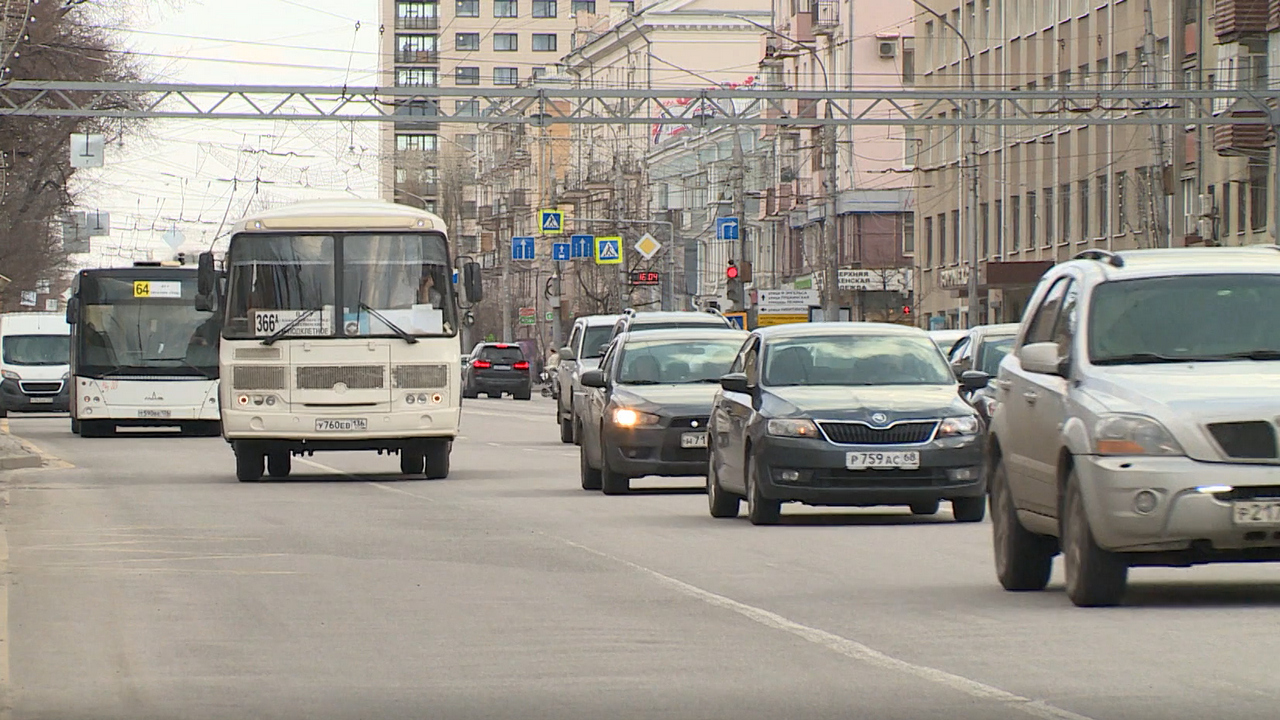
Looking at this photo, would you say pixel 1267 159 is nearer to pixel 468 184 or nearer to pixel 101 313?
pixel 101 313

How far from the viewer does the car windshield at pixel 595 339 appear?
134ft

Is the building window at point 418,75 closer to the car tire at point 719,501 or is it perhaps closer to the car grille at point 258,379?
the car grille at point 258,379

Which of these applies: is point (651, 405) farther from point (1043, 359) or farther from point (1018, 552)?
point (1043, 359)

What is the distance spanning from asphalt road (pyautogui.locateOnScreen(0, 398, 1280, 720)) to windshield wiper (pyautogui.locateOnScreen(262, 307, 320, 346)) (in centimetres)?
642

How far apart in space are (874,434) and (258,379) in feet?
35.4

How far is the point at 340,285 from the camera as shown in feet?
95.2

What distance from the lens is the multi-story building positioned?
9362cm

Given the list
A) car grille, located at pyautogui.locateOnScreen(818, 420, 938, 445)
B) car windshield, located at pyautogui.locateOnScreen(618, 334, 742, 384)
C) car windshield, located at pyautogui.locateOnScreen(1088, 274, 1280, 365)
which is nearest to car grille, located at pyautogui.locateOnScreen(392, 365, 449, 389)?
car windshield, located at pyautogui.locateOnScreen(618, 334, 742, 384)

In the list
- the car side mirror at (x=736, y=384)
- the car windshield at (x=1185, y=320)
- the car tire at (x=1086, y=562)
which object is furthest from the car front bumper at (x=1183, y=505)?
the car side mirror at (x=736, y=384)

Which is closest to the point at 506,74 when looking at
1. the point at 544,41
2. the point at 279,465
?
the point at 544,41

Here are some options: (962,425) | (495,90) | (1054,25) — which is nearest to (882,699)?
(962,425)

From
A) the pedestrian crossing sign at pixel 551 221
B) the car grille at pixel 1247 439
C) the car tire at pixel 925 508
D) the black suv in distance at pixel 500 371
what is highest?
the pedestrian crossing sign at pixel 551 221

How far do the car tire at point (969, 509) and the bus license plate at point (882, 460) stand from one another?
0.85m

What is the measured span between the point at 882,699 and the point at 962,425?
10.2 metres
